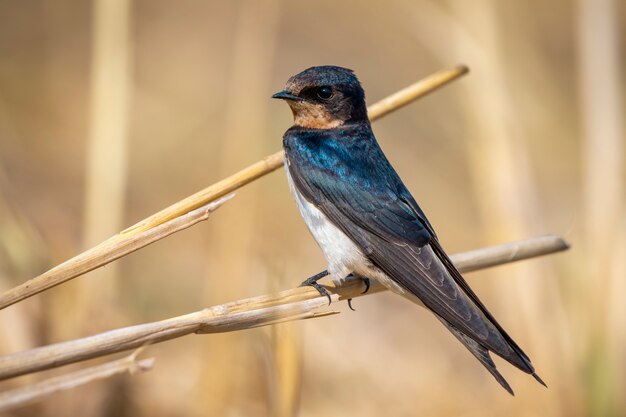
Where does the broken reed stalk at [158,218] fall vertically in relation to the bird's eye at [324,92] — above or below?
below

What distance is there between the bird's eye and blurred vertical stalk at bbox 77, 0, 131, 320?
716 millimetres

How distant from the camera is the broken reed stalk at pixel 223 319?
1506 mm

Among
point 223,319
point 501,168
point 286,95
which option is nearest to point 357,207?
point 286,95

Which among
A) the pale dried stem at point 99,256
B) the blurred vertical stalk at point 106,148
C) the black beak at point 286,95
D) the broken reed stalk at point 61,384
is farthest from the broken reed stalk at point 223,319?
the blurred vertical stalk at point 106,148

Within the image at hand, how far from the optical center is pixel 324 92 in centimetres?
251

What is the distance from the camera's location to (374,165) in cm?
242

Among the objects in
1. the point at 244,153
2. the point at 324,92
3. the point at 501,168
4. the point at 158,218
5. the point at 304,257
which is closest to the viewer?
the point at 158,218

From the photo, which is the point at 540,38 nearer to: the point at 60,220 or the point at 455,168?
the point at 455,168

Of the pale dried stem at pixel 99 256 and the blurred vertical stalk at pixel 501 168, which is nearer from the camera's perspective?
the pale dried stem at pixel 99 256

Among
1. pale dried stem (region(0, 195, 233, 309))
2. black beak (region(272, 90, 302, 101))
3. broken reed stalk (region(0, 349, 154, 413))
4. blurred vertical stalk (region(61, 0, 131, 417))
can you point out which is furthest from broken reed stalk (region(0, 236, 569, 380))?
blurred vertical stalk (region(61, 0, 131, 417))

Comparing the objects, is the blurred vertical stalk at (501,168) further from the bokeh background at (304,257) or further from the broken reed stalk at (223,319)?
the broken reed stalk at (223,319)

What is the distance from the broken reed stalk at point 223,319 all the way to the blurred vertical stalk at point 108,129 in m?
0.95

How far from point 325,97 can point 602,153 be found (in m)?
0.98

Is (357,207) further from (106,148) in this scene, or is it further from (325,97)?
(106,148)
